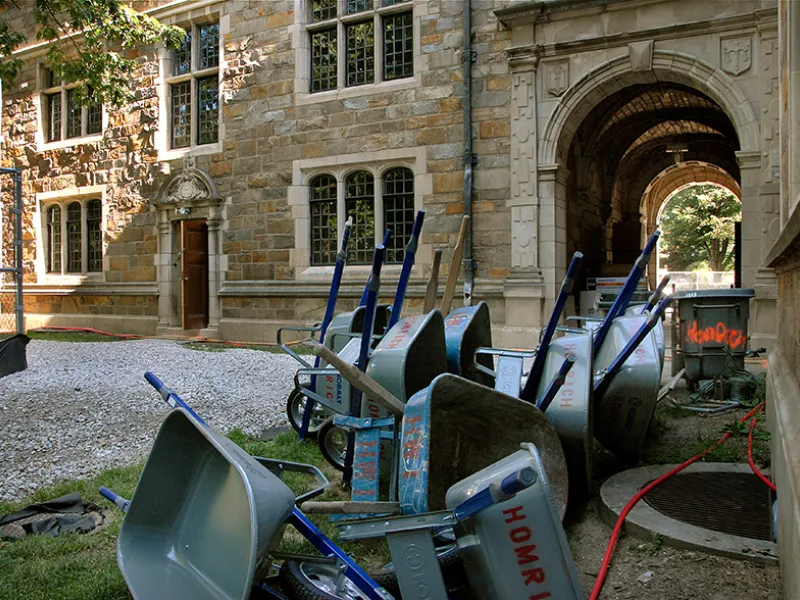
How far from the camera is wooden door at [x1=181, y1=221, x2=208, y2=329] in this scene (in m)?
14.1

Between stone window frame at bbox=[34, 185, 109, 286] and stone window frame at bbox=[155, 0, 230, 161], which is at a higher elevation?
stone window frame at bbox=[155, 0, 230, 161]

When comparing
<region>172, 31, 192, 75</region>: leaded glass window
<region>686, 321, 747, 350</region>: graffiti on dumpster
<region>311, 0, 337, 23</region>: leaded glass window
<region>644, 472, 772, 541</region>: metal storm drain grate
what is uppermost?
<region>311, 0, 337, 23</region>: leaded glass window

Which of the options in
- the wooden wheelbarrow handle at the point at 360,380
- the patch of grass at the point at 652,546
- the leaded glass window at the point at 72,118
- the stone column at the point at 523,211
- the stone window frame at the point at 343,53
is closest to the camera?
the wooden wheelbarrow handle at the point at 360,380

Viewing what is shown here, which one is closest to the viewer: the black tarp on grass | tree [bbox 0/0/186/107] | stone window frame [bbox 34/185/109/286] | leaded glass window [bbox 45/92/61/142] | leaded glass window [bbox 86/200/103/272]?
tree [bbox 0/0/186/107]

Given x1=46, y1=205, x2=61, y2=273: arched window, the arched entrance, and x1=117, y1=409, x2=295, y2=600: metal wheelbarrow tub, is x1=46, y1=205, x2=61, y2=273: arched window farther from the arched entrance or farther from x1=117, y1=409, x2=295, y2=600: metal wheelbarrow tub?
x1=117, y1=409, x2=295, y2=600: metal wheelbarrow tub

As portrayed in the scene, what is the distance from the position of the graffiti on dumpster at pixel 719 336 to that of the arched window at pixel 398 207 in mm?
5982

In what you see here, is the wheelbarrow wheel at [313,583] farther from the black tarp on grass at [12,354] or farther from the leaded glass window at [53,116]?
the leaded glass window at [53,116]

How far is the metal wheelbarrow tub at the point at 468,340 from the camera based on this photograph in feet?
14.1

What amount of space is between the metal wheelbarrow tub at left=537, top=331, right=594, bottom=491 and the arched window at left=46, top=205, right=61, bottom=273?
625 inches

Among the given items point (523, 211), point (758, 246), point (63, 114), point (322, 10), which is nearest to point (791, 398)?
point (758, 246)

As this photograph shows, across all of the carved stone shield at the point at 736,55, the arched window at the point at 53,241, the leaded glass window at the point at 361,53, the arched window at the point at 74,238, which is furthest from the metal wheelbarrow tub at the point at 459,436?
the arched window at the point at 53,241

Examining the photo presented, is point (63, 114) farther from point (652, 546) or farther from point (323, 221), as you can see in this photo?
point (652, 546)

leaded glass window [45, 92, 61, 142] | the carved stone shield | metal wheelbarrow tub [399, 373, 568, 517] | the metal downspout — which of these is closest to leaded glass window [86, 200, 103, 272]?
leaded glass window [45, 92, 61, 142]

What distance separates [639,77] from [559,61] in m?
1.23
